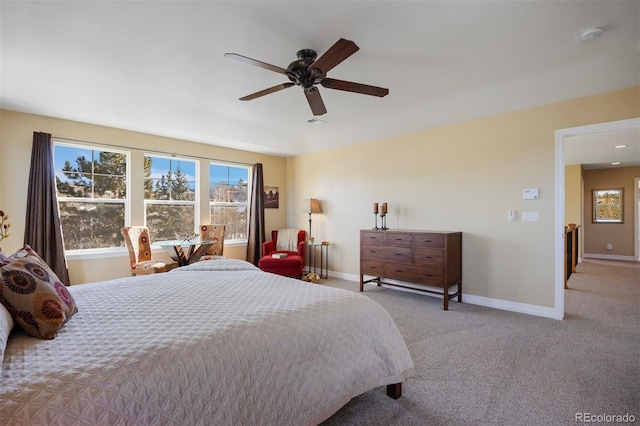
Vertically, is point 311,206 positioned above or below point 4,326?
above

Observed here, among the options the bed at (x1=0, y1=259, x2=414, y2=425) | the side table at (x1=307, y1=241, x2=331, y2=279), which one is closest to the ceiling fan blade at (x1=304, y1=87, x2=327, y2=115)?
the bed at (x1=0, y1=259, x2=414, y2=425)

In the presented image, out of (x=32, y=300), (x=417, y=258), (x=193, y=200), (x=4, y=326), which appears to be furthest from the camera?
(x=193, y=200)

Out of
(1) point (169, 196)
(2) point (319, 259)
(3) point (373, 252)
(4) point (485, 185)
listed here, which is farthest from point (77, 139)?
(4) point (485, 185)

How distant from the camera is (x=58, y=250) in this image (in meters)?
3.85

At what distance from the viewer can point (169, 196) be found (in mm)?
5062

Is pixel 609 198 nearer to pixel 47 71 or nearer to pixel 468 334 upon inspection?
pixel 468 334

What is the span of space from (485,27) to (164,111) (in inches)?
148

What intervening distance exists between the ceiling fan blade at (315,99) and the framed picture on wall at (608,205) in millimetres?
9312

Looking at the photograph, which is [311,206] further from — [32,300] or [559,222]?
[32,300]

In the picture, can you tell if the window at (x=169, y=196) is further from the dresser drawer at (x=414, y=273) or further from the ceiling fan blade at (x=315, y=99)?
the dresser drawer at (x=414, y=273)

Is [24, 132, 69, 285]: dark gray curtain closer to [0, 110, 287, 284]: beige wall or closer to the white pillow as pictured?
[0, 110, 287, 284]: beige wall

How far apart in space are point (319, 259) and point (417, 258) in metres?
2.41

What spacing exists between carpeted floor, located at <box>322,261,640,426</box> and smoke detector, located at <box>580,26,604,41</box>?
2.60 meters

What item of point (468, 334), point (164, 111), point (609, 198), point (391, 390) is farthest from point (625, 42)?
point (609, 198)
